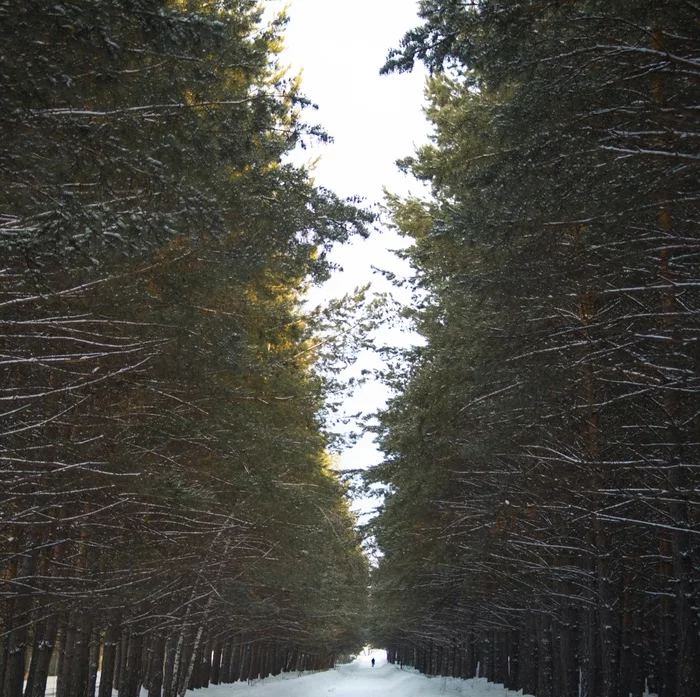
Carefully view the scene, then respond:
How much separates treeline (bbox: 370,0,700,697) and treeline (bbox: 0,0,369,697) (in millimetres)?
2441

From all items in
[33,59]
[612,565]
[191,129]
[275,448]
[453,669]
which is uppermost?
[191,129]

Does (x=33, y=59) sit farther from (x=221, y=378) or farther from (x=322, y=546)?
(x=322, y=546)

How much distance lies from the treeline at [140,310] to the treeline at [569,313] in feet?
8.01

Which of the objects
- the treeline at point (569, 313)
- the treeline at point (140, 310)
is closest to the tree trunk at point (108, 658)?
the treeline at point (140, 310)

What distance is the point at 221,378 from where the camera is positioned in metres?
15.0

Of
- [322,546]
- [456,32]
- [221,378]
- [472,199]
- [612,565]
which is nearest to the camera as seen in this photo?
[456,32]

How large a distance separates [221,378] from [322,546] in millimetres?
7104

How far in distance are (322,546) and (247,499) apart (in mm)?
3923

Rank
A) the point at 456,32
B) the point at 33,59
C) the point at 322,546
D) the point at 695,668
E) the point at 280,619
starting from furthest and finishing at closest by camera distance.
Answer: the point at 280,619
the point at 322,546
the point at 695,668
the point at 456,32
the point at 33,59

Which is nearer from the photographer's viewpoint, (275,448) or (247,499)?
(275,448)

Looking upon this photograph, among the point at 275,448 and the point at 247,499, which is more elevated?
the point at 275,448

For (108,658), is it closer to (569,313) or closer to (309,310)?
(309,310)

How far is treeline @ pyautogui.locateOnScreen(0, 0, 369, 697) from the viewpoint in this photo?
6.83 metres

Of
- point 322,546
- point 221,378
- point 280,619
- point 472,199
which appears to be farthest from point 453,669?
point 472,199
